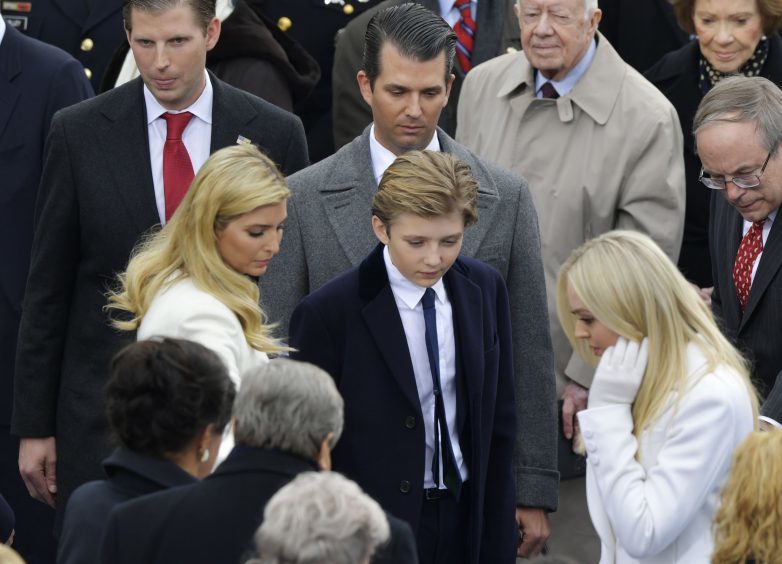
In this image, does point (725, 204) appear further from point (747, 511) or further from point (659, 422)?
point (747, 511)

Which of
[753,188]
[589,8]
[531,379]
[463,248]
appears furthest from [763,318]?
[589,8]

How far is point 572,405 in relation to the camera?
654cm

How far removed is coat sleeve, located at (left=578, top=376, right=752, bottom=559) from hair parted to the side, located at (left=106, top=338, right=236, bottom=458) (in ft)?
3.83

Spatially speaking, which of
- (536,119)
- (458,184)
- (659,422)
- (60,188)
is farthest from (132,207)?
(659,422)

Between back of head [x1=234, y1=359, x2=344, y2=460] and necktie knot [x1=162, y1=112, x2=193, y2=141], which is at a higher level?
necktie knot [x1=162, y1=112, x2=193, y2=141]

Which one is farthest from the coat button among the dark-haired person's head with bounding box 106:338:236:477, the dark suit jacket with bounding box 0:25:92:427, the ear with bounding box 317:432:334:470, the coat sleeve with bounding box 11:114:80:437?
the ear with bounding box 317:432:334:470

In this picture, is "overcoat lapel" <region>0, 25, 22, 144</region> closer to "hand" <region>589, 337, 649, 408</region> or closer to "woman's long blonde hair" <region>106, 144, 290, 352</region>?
"woman's long blonde hair" <region>106, 144, 290, 352</region>

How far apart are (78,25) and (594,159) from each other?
9.30ft

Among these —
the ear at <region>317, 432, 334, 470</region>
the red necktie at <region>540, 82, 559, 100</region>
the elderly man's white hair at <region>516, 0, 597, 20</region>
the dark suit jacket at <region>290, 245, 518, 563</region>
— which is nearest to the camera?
the ear at <region>317, 432, 334, 470</region>

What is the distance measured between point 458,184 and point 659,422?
1.03 meters

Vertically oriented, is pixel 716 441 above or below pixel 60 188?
below

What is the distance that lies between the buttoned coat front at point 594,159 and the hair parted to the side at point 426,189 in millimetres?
1574

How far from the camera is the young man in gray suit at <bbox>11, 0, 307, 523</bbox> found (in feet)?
19.4

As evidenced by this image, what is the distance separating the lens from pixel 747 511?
4004mm
